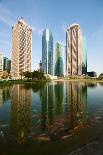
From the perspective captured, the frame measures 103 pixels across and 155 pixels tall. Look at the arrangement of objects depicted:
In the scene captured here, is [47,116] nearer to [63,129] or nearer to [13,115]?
[13,115]

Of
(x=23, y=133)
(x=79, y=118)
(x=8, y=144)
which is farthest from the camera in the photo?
(x=79, y=118)

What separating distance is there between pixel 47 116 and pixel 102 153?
1851cm

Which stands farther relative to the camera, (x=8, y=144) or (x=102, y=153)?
(x=8, y=144)

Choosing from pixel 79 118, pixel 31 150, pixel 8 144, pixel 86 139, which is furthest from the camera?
pixel 79 118

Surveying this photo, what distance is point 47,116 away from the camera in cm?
3569

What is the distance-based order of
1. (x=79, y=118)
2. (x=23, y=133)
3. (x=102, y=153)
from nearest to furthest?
(x=102, y=153)
(x=23, y=133)
(x=79, y=118)

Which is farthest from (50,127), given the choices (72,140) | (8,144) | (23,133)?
(8,144)

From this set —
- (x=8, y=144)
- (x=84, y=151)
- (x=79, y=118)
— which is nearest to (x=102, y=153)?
(x=84, y=151)

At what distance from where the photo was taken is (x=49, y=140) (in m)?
22.8

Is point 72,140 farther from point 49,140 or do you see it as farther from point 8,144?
point 8,144

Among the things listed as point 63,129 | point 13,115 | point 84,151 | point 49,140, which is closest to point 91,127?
point 63,129

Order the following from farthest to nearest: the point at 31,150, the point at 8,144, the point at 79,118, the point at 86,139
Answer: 1. the point at 79,118
2. the point at 86,139
3. the point at 8,144
4. the point at 31,150

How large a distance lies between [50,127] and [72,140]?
19.2 feet

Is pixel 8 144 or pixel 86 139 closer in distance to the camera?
pixel 8 144
